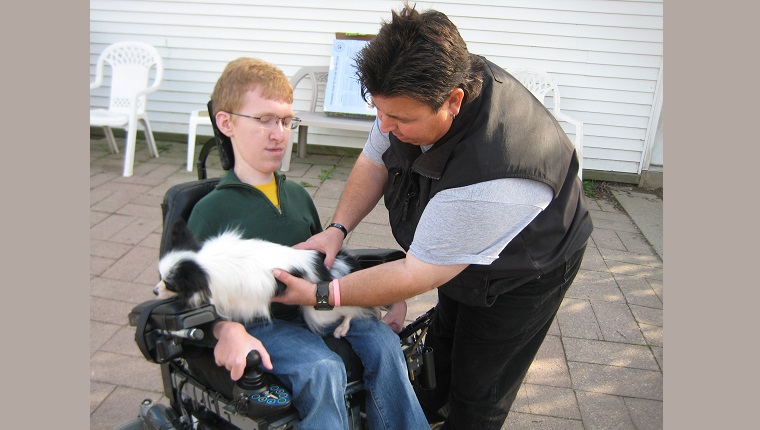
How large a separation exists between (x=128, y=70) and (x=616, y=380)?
6.41m

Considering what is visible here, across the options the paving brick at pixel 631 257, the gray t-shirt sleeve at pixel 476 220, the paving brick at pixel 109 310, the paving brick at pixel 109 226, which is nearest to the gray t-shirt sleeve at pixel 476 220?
the gray t-shirt sleeve at pixel 476 220

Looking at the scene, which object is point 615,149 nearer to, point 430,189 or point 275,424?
point 430,189

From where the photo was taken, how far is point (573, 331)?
13.2 feet

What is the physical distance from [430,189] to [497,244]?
31cm

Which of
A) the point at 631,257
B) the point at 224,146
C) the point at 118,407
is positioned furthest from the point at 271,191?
the point at 631,257

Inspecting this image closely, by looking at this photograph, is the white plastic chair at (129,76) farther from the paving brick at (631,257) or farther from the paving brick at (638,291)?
the paving brick at (638,291)

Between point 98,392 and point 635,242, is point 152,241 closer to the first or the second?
point 98,392

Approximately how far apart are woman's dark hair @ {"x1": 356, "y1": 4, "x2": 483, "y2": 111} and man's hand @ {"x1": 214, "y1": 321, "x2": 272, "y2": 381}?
2.94 feet

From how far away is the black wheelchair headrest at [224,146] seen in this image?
2.34 metres

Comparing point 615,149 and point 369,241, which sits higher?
point 615,149

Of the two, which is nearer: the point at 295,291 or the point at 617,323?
the point at 295,291

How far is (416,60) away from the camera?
5.76 feet

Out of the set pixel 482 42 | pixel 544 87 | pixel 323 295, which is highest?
pixel 482 42

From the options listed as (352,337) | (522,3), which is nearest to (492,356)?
(352,337)
